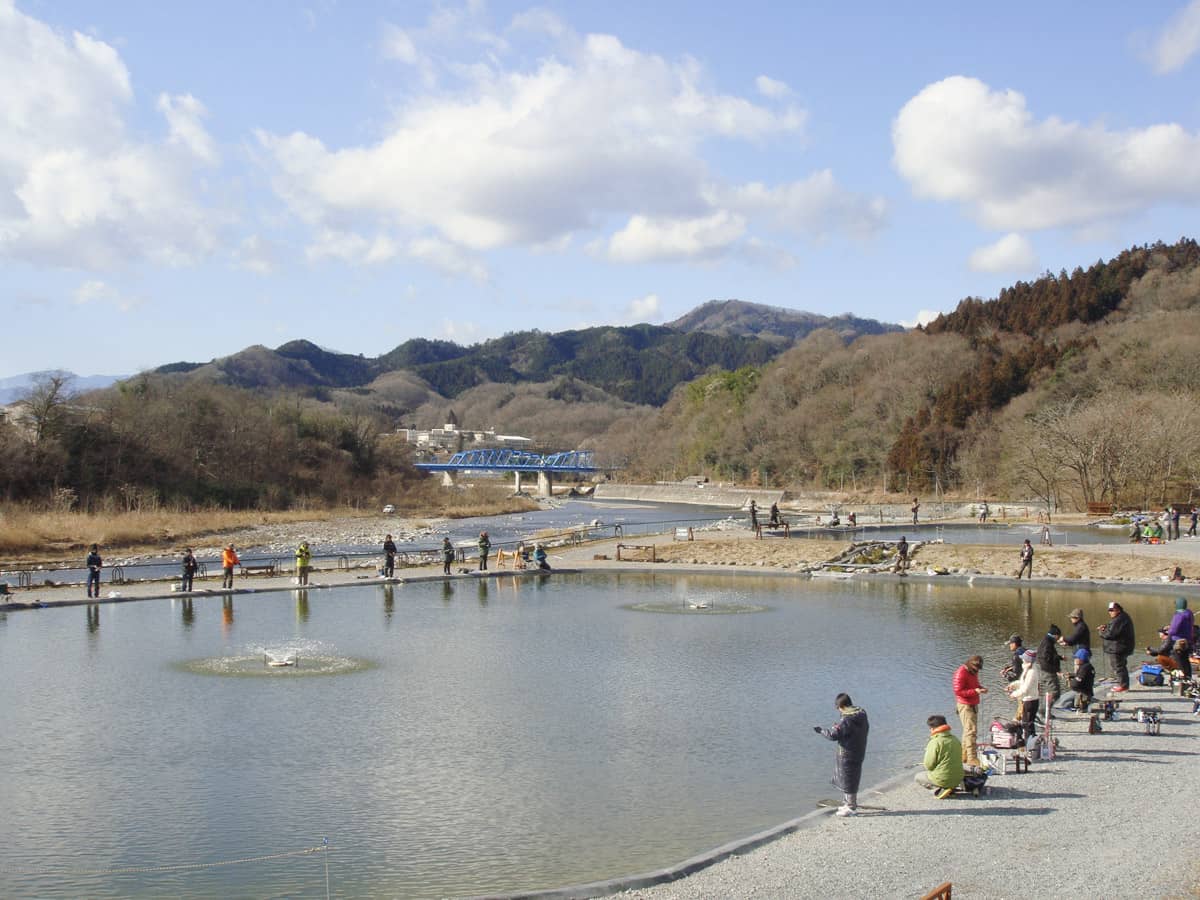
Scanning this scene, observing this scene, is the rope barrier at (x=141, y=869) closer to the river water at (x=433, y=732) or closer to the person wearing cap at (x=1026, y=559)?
the river water at (x=433, y=732)

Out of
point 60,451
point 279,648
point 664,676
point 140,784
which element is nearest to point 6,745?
point 140,784

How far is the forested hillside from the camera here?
6725 centimetres

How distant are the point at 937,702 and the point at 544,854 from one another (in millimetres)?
9561

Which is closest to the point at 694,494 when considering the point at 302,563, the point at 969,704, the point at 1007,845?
the point at 302,563

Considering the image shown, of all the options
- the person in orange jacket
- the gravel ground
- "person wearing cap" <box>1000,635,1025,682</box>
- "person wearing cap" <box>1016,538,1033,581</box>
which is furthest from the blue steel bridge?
the gravel ground

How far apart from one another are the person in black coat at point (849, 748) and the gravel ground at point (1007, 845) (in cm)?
29

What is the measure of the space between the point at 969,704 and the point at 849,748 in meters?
2.56

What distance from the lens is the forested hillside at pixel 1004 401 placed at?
67250 mm

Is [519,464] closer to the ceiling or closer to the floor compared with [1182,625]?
closer to the ceiling

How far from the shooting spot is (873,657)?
23609 millimetres

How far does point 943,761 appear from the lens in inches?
520

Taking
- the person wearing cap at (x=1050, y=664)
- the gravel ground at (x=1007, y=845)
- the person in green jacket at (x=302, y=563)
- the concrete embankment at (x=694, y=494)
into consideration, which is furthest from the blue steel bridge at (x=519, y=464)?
the gravel ground at (x=1007, y=845)

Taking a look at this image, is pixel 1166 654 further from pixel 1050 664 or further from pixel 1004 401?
pixel 1004 401

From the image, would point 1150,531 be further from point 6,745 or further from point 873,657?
point 6,745
